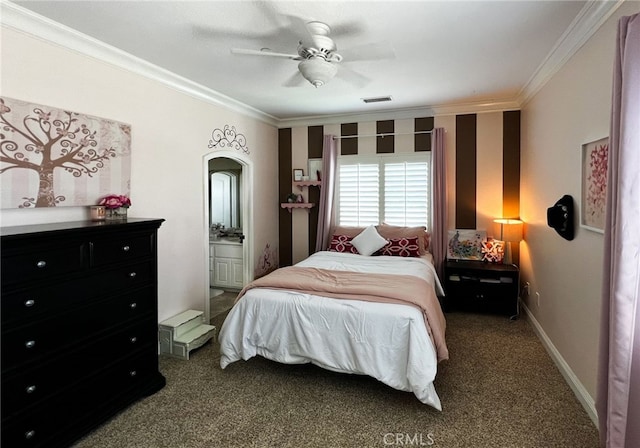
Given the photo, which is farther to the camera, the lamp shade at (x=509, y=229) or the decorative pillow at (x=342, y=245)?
the decorative pillow at (x=342, y=245)

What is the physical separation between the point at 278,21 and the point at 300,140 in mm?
3118

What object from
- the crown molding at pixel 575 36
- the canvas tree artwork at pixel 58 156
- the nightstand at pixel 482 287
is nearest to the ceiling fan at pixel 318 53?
the crown molding at pixel 575 36

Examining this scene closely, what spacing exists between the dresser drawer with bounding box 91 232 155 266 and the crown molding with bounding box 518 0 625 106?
3395 millimetres

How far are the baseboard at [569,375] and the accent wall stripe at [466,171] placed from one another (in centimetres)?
154

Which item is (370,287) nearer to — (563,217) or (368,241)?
(563,217)

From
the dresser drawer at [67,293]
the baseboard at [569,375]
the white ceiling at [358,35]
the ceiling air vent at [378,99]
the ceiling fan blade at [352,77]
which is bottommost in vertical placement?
the baseboard at [569,375]

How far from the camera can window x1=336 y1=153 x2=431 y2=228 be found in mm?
4918

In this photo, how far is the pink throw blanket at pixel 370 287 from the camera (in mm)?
2602

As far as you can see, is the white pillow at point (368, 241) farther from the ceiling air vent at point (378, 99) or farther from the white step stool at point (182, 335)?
the white step stool at point (182, 335)

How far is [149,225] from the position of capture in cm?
263

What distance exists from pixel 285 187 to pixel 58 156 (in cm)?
341

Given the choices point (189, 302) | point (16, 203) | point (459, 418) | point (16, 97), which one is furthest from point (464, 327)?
point (16, 97)

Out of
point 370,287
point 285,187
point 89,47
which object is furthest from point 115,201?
point 285,187

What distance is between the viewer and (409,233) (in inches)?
182
